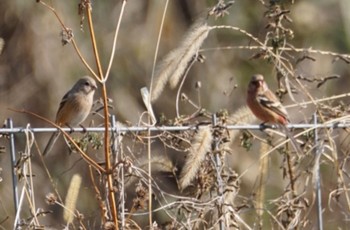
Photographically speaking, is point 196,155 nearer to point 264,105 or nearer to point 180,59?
point 180,59

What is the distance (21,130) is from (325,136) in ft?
3.78

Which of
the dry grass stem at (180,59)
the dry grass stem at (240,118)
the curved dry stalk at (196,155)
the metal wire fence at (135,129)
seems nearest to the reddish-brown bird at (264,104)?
the dry grass stem at (240,118)

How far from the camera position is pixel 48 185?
8555mm

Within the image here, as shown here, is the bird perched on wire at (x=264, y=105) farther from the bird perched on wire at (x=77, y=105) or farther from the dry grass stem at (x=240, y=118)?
the dry grass stem at (x=240, y=118)

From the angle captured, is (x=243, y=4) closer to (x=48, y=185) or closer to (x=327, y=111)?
(x=48, y=185)

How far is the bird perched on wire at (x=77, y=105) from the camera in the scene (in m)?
6.15

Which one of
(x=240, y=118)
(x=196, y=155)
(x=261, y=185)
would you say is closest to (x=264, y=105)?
(x=240, y=118)

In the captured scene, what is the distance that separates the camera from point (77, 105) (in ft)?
20.2

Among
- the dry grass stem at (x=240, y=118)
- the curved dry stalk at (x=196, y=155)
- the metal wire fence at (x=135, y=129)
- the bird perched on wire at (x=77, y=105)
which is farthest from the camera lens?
the bird perched on wire at (x=77, y=105)

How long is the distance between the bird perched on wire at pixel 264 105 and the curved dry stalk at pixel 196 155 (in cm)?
153

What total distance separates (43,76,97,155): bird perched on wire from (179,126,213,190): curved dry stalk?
1.92 meters

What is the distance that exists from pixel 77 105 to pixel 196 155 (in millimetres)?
2040

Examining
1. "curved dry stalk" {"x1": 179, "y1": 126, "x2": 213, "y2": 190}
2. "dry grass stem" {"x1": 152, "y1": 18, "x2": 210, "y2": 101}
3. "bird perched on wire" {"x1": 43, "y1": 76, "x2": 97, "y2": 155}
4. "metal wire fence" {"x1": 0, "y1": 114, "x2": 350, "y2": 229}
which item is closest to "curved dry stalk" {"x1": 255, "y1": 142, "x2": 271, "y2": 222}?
"metal wire fence" {"x1": 0, "y1": 114, "x2": 350, "y2": 229}

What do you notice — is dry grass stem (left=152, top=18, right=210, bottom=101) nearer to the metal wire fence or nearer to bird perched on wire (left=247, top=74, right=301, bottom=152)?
the metal wire fence
